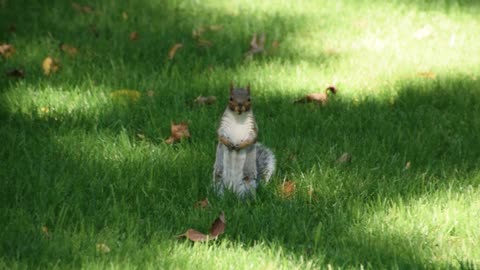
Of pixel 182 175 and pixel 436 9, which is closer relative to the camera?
pixel 182 175

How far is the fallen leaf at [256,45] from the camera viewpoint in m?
5.83

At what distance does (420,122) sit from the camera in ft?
15.1

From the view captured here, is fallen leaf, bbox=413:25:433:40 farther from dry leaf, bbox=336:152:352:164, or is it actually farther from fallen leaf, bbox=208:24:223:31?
dry leaf, bbox=336:152:352:164

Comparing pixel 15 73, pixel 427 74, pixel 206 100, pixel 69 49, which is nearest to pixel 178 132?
pixel 206 100

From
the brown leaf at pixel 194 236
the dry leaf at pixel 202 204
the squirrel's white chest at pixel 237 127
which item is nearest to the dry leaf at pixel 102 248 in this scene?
the brown leaf at pixel 194 236

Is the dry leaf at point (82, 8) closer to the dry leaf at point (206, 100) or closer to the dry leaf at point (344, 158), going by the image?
the dry leaf at point (206, 100)

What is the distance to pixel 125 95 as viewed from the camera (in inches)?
191

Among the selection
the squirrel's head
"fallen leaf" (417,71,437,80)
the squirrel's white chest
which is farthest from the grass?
the squirrel's head

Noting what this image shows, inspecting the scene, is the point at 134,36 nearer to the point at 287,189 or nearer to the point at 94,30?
the point at 94,30

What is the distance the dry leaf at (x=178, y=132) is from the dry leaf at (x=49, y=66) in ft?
4.19

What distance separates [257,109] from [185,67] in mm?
878

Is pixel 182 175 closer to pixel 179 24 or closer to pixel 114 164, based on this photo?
pixel 114 164

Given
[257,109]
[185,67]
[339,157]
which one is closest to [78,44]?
[185,67]

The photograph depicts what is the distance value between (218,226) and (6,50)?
9.42 ft
